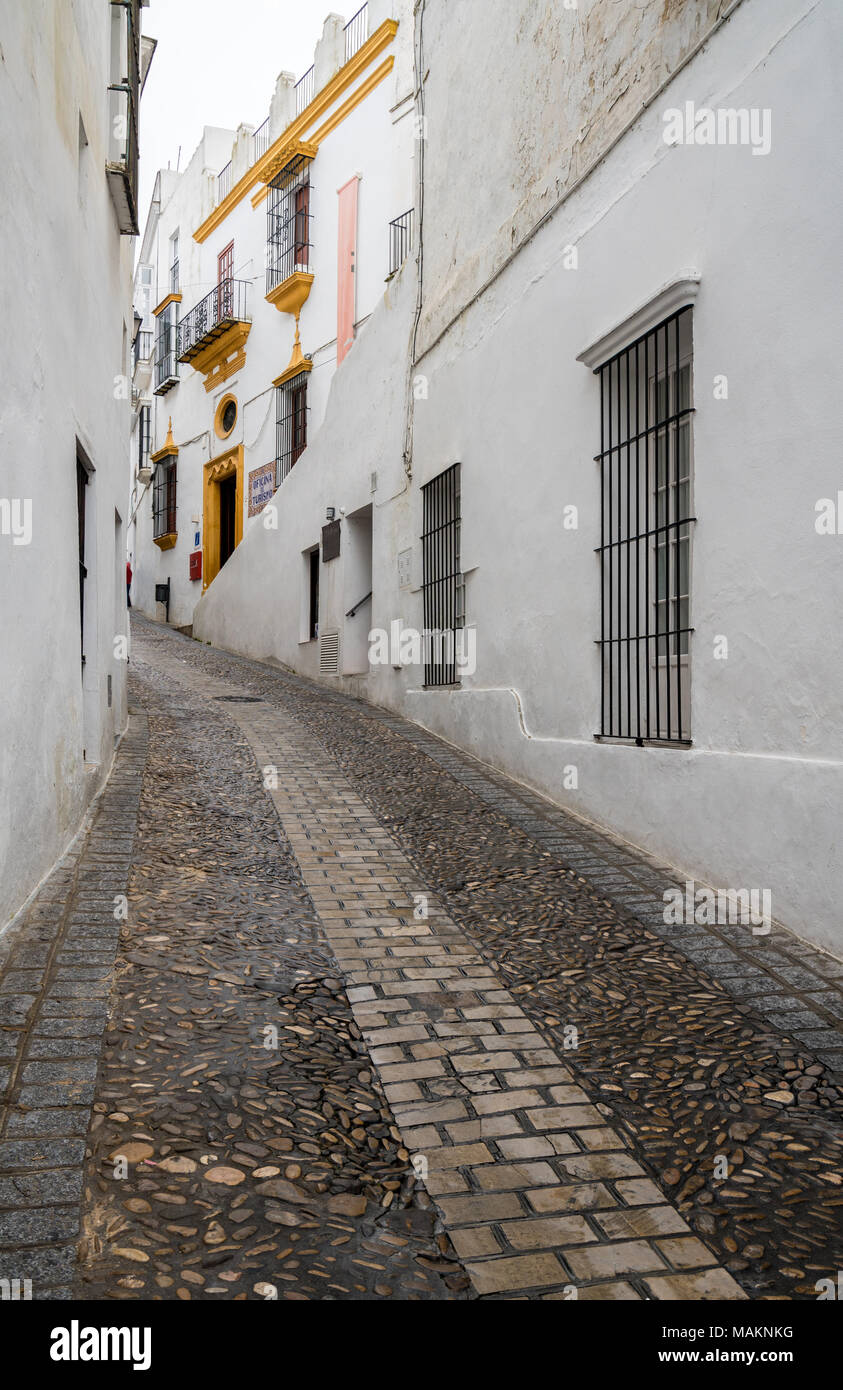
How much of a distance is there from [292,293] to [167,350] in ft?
25.5

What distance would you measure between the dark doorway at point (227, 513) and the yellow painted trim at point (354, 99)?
7.37 meters

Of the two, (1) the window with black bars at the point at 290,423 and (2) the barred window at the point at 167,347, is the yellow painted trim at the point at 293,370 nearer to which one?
(1) the window with black bars at the point at 290,423

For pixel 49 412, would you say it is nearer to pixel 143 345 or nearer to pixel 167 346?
pixel 167 346

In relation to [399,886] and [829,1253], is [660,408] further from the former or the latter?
[829,1253]

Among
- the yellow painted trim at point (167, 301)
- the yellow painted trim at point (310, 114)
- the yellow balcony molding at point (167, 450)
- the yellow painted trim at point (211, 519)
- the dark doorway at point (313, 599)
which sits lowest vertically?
the dark doorway at point (313, 599)

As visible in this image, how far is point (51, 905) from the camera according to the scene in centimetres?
462

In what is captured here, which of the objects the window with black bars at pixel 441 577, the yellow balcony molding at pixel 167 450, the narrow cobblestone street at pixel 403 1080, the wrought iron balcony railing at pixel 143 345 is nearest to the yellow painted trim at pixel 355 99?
the yellow balcony molding at pixel 167 450

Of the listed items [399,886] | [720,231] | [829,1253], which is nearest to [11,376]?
[399,886]

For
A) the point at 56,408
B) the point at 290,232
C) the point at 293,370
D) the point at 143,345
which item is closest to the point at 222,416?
the point at 293,370

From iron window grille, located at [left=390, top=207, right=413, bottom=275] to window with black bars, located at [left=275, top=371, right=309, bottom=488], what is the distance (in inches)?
143

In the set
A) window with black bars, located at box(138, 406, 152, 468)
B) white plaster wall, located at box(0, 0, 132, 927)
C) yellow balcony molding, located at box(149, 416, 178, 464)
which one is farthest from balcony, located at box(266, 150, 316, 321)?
white plaster wall, located at box(0, 0, 132, 927)

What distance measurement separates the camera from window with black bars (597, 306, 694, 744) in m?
5.95

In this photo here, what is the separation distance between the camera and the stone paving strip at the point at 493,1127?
8.09ft

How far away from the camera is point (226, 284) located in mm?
21141
